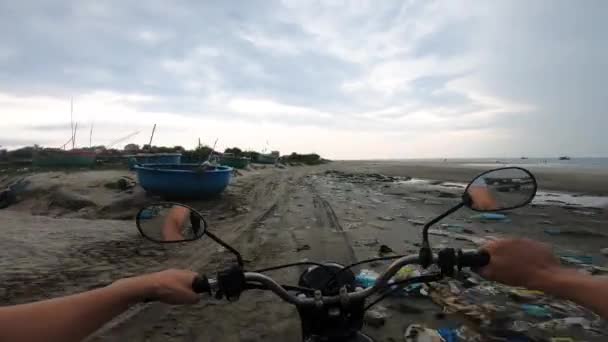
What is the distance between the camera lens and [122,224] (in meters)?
6.99

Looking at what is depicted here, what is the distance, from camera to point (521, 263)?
1.39 m

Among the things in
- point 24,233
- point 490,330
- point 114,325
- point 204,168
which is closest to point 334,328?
point 490,330

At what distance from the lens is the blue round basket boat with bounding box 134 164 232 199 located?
9047mm

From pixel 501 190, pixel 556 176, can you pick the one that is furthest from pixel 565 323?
pixel 556 176

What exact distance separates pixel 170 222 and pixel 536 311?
314 centimetres

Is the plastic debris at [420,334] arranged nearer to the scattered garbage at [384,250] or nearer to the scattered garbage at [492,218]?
the scattered garbage at [384,250]

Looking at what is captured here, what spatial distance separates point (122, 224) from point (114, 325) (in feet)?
15.2

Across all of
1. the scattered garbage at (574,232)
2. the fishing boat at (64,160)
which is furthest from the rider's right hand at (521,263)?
the fishing boat at (64,160)

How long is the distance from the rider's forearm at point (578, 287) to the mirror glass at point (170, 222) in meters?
1.47

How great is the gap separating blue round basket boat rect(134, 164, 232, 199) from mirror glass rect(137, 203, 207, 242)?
752 cm

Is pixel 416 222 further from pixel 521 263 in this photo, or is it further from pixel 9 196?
pixel 9 196

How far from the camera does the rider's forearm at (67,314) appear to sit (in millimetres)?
1084

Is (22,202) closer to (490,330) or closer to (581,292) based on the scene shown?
(490,330)

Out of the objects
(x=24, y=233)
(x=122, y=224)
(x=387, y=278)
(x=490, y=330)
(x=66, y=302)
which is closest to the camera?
(x=66, y=302)
